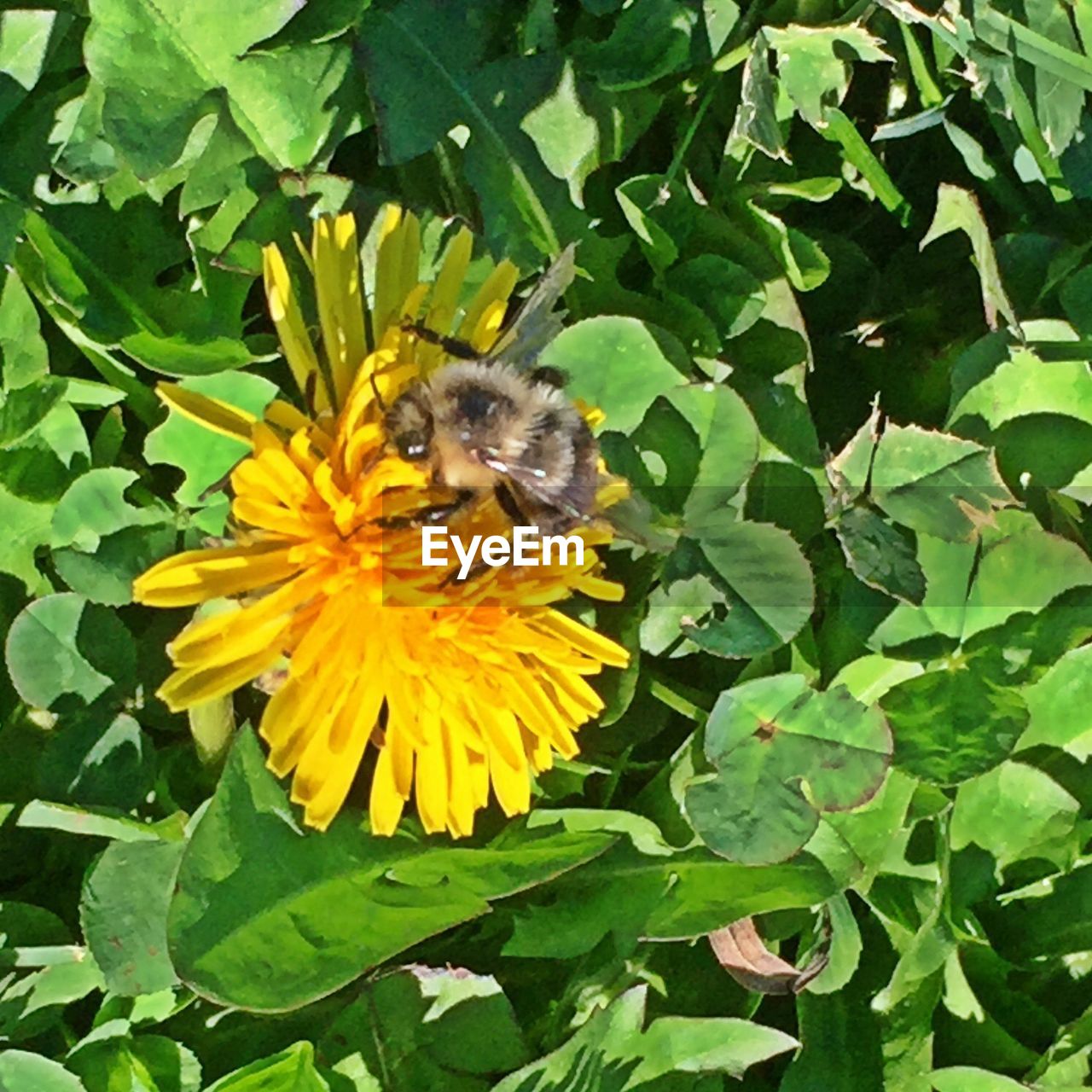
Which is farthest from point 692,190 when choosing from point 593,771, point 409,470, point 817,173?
point 593,771

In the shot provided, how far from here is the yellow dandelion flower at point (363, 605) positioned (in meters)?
1.86

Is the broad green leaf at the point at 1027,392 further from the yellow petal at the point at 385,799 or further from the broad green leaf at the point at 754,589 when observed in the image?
the yellow petal at the point at 385,799

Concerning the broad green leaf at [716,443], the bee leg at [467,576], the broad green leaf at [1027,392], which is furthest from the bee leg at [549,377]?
the broad green leaf at [1027,392]

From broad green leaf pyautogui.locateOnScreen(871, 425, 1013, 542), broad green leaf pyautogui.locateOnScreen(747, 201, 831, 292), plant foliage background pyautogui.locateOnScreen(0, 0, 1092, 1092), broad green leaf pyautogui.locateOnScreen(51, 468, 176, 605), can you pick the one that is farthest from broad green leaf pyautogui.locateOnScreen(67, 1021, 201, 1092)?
broad green leaf pyautogui.locateOnScreen(747, 201, 831, 292)

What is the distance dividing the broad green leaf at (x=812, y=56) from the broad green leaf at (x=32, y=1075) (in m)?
1.70

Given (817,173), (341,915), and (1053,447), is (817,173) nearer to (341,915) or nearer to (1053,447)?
(1053,447)

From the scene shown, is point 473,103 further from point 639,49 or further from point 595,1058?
point 595,1058

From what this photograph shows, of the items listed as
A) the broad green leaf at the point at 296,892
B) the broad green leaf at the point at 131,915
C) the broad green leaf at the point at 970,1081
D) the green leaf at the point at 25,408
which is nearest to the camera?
the broad green leaf at the point at 296,892

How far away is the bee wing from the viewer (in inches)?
76.7

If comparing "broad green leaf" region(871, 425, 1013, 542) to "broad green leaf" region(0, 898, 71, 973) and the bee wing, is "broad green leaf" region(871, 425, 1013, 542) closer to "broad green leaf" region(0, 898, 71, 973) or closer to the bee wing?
the bee wing

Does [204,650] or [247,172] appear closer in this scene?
[204,650]

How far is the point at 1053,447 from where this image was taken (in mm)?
2211

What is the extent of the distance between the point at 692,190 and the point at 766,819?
0.93 meters

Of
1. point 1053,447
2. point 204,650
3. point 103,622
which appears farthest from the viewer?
point 1053,447
